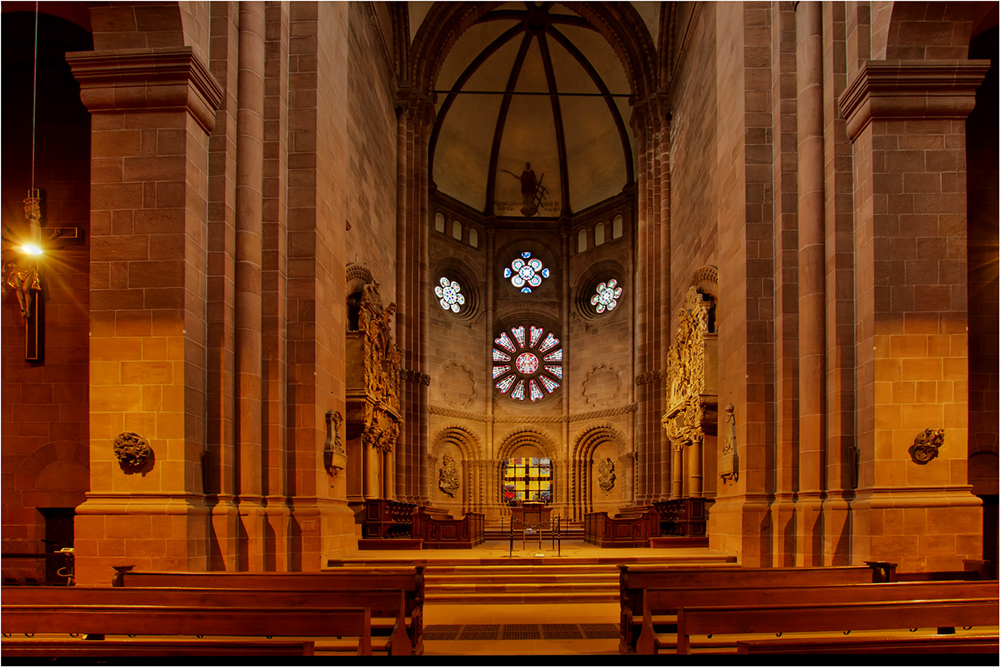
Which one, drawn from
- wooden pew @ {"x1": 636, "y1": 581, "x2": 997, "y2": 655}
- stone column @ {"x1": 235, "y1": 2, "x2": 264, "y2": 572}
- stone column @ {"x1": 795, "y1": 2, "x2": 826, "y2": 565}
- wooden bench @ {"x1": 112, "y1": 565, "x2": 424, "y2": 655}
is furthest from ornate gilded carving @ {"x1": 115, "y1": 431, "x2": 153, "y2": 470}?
stone column @ {"x1": 795, "y1": 2, "x2": 826, "y2": 565}

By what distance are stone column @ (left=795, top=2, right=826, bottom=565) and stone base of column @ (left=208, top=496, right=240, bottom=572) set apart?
7304 mm

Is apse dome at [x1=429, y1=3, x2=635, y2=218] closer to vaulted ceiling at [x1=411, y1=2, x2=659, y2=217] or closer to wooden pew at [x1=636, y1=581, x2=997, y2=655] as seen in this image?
vaulted ceiling at [x1=411, y1=2, x2=659, y2=217]

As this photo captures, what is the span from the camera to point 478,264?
36.6 m

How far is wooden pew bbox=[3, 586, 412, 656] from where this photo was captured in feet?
22.6

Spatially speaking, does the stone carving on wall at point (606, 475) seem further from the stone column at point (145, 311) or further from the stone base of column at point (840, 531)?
the stone column at point (145, 311)

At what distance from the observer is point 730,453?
1405 cm

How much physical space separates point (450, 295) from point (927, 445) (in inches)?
1041

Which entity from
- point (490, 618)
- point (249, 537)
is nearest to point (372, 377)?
point (249, 537)

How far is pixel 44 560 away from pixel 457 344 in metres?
22.8

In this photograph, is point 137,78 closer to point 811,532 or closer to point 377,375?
point 377,375

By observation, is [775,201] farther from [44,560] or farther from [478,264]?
[478,264]

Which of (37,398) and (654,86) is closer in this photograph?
(37,398)

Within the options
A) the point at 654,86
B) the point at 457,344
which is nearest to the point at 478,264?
the point at 457,344

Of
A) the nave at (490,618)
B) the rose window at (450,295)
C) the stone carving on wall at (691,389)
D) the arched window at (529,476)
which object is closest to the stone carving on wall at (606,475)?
the arched window at (529,476)
